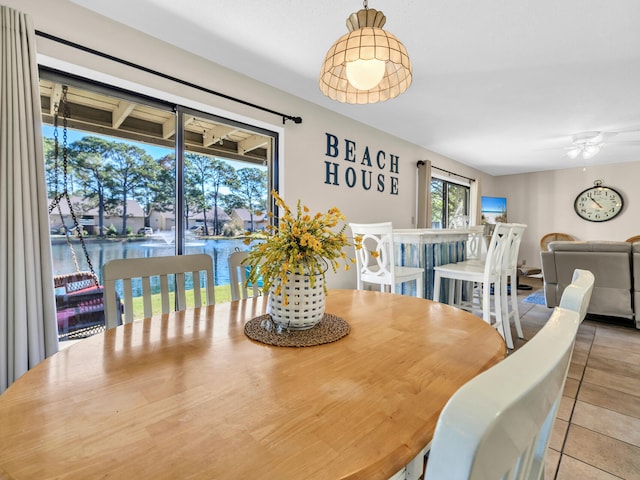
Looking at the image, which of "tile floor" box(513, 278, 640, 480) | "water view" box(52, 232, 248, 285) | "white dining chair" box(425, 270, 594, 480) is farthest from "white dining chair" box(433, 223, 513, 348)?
"white dining chair" box(425, 270, 594, 480)

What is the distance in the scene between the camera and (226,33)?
225 cm

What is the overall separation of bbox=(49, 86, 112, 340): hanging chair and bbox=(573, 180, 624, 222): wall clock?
27.7 ft

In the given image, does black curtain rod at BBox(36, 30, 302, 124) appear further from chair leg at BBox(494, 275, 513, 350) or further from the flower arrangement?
chair leg at BBox(494, 275, 513, 350)

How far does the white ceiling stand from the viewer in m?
1.97

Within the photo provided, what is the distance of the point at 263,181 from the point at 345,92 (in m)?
1.73

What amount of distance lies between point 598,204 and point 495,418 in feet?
27.7

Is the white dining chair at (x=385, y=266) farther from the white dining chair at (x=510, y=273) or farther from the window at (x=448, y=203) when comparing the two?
the window at (x=448, y=203)

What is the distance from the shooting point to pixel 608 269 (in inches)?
132

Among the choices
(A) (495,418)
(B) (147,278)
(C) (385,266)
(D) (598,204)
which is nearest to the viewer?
(A) (495,418)

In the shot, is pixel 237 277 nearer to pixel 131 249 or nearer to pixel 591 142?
pixel 131 249

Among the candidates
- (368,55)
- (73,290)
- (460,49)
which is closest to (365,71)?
(368,55)

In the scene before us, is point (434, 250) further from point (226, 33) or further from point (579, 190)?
point (579, 190)

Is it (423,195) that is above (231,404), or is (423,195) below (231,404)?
above

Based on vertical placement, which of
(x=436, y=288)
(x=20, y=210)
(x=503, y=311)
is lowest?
(x=503, y=311)
